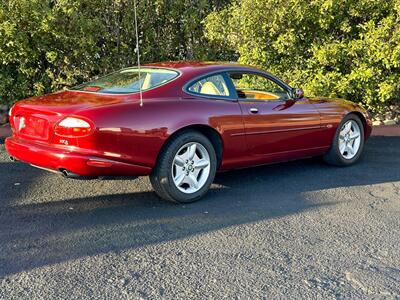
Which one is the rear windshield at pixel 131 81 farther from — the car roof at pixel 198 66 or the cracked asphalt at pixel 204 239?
the cracked asphalt at pixel 204 239

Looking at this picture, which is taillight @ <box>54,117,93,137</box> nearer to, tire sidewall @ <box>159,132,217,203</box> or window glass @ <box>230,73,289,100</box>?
tire sidewall @ <box>159,132,217,203</box>

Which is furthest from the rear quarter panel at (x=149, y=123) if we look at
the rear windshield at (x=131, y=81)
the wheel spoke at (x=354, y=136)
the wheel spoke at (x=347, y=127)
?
the wheel spoke at (x=354, y=136)

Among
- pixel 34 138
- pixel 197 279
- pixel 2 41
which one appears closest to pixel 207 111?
pixel 34 138

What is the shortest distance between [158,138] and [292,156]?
2025 mm

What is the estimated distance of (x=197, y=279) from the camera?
335 centimetres

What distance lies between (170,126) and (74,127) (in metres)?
0.90

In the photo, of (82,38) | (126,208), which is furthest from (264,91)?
(82,38)

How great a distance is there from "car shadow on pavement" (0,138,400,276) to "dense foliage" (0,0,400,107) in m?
3.11

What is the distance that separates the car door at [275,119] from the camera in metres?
5.44

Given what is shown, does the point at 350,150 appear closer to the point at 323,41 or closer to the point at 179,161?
the point at 179,161

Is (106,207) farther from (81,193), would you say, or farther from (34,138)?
(34,138)

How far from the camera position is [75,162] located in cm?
431

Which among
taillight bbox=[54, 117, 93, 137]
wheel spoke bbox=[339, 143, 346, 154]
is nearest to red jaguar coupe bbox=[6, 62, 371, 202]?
taillight bbox=[54, 117, 93, 137]

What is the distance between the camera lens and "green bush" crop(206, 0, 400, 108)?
871 cm
